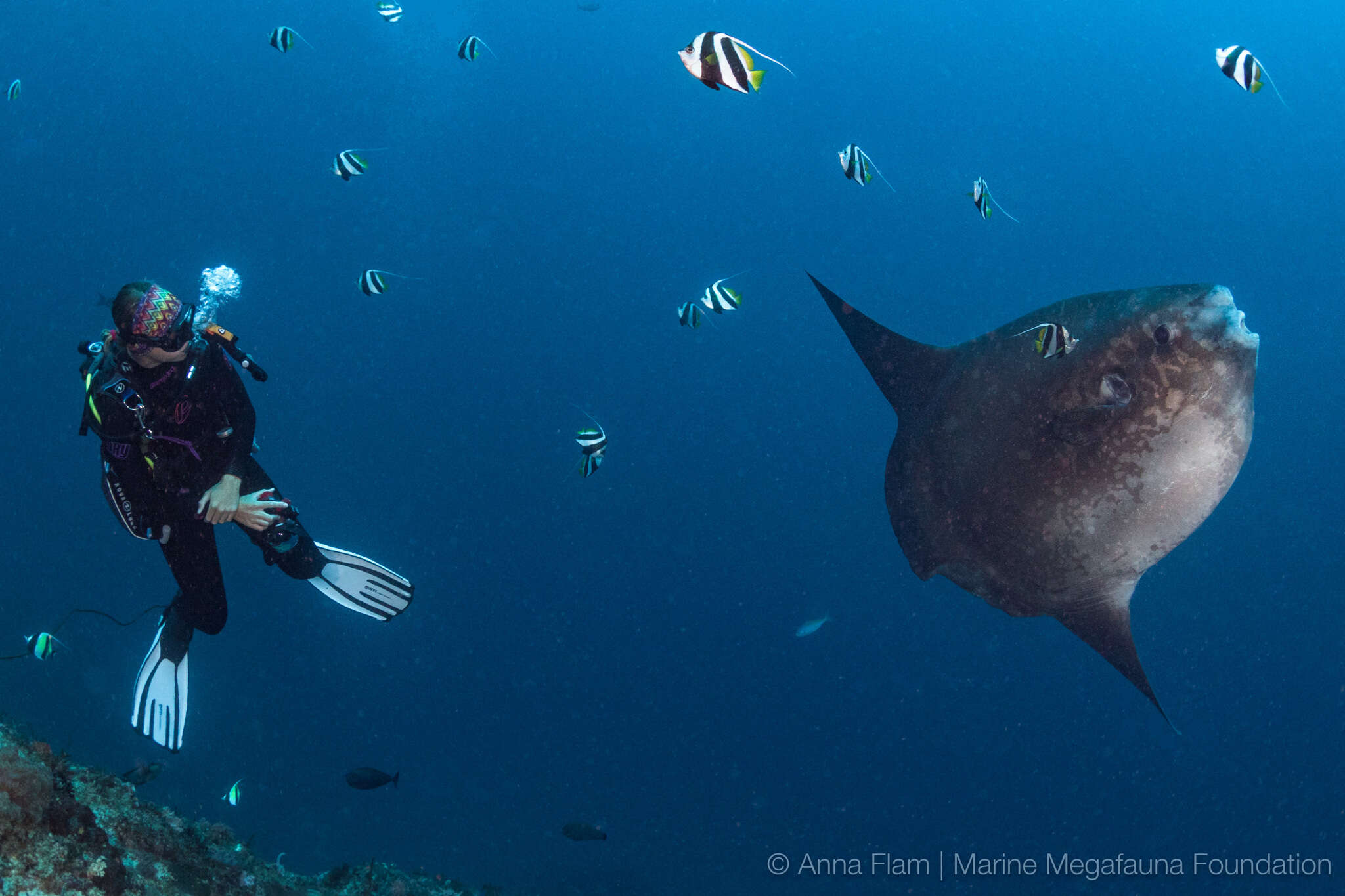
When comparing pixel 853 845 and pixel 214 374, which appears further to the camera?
pixel 853 845

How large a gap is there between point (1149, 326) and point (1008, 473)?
101 cm

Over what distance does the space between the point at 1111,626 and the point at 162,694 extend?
20.5 feet

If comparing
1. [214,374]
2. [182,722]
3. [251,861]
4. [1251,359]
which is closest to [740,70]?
[1251,359]

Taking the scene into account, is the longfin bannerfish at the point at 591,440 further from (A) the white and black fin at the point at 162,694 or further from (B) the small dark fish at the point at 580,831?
(B) the small dark fish at the point at 580,831

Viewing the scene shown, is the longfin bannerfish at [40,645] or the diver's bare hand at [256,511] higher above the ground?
the diver's bare hand at [256,511]

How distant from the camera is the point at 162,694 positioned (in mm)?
4820

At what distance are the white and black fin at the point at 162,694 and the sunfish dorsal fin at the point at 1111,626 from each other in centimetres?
592

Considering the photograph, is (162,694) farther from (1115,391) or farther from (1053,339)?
(1115,391)

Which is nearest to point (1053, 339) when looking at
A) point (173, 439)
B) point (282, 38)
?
point (173, 439)

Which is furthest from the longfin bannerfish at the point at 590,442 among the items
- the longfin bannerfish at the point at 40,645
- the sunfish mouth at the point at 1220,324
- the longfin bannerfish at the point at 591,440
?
the longfin bannerfish at the point at 40,645

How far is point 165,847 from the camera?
357 centimetres

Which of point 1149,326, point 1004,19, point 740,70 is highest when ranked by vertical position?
point 1004,19

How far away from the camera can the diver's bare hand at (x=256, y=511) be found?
3.59 metres

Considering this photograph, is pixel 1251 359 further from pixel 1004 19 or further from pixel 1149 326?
pixel 1004 19
